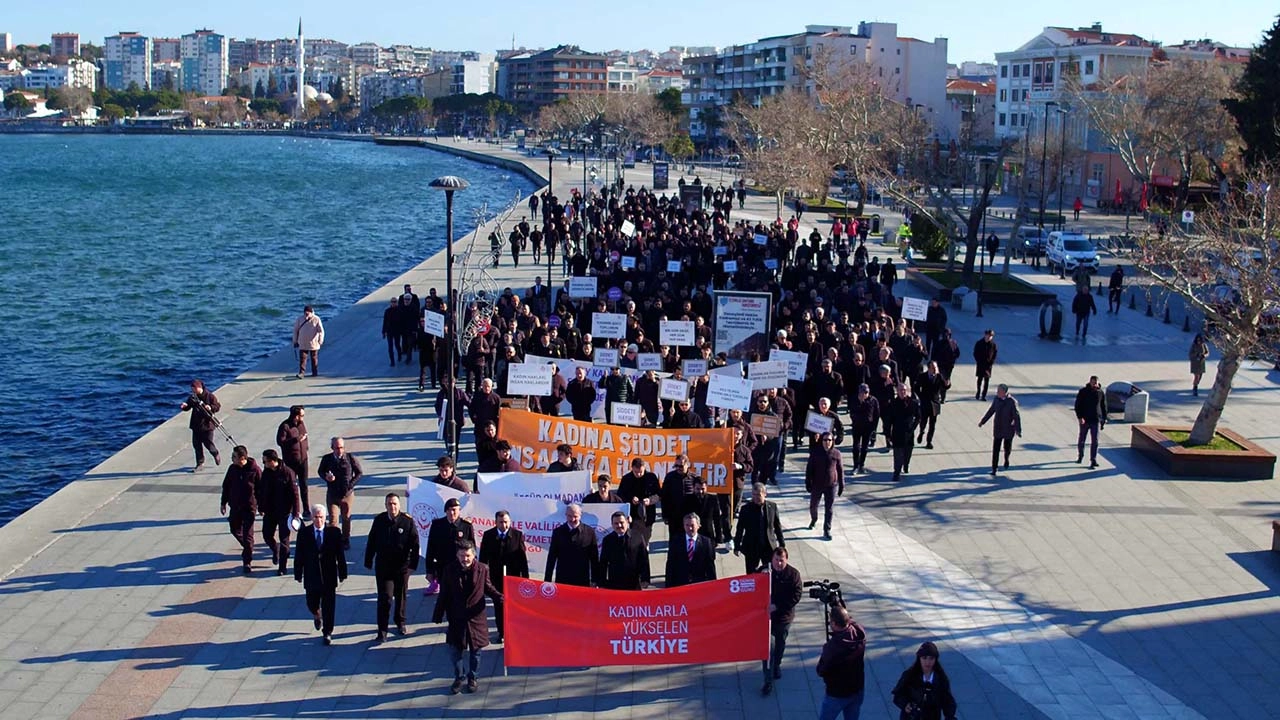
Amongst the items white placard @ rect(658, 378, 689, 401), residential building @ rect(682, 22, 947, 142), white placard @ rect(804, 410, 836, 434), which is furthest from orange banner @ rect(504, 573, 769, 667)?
residential building @ rect(682, 22, 947, 142)

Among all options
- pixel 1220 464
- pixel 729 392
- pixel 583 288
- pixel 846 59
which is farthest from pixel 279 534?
pixel 846 59

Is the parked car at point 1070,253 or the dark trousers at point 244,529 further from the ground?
the parked car at point 1070,253

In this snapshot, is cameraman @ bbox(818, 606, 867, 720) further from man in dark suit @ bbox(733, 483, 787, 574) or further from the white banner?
the white banner

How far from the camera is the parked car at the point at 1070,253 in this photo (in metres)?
44.9

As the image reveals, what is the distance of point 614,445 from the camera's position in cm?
1554

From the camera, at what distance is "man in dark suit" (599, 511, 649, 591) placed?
38.7 ft

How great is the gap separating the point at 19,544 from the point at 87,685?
427 centimetres

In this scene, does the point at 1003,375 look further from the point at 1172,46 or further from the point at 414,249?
the point at 1172,46

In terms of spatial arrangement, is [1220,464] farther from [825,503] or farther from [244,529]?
[244,529]

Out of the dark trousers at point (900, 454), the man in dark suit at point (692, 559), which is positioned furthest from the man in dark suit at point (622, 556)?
the dark trousers at point (900, 454)

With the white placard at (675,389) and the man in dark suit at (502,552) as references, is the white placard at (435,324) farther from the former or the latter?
the man in dark suit at (502,552)

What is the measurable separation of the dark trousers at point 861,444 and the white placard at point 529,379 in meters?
4.38

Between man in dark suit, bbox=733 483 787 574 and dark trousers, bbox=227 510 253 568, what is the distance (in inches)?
198

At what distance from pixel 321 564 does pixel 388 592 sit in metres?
0.68
